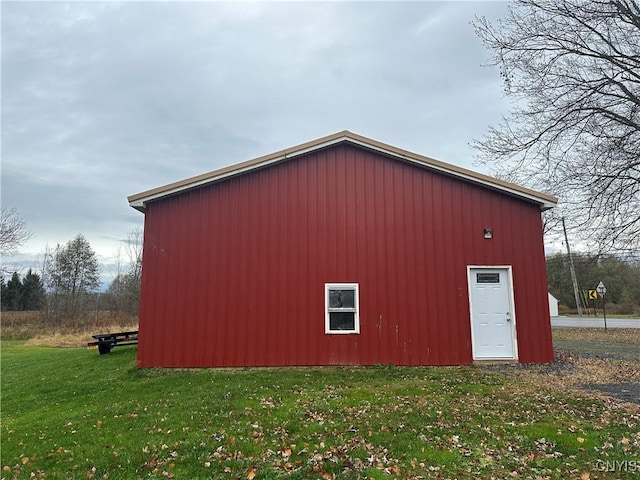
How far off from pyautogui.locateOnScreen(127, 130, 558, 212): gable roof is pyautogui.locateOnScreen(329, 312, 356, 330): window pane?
3.95 metres

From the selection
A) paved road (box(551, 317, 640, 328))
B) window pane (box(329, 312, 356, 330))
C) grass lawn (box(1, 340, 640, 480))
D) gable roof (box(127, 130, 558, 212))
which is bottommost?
paved road (box(551, 317, 640, 328))

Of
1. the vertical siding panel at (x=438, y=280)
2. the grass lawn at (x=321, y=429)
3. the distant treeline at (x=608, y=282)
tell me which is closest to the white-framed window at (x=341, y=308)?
the grass lawn at (x=321, y=429)

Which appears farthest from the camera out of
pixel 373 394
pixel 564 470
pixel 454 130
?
pixel 454 130

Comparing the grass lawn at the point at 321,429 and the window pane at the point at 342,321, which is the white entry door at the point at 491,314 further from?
the window pane at the point at 342,321

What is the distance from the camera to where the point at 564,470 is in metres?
3.71

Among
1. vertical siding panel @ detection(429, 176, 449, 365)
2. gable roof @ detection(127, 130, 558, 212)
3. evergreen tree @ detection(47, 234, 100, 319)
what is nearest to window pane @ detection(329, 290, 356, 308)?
vertical siding panel @ detection(429, 176, 449, 365)

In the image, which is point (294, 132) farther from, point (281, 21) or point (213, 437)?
point (213, 437)

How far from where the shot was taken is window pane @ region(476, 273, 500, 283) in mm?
9438

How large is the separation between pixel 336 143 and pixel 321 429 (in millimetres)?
6736

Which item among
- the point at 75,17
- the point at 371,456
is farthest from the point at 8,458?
the point at 75,17

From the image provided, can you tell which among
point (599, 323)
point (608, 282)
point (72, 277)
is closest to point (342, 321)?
point (599, 323)

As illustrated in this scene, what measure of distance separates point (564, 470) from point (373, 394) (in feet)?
10.3

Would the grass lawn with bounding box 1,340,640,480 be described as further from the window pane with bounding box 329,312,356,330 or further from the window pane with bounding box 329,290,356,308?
the window pane with bounding box 329,290,356,308

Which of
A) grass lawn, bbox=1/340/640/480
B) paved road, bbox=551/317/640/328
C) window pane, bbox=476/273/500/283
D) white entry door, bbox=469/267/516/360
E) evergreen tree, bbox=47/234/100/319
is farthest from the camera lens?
evergreen tree, bbox=47/234/100/319
